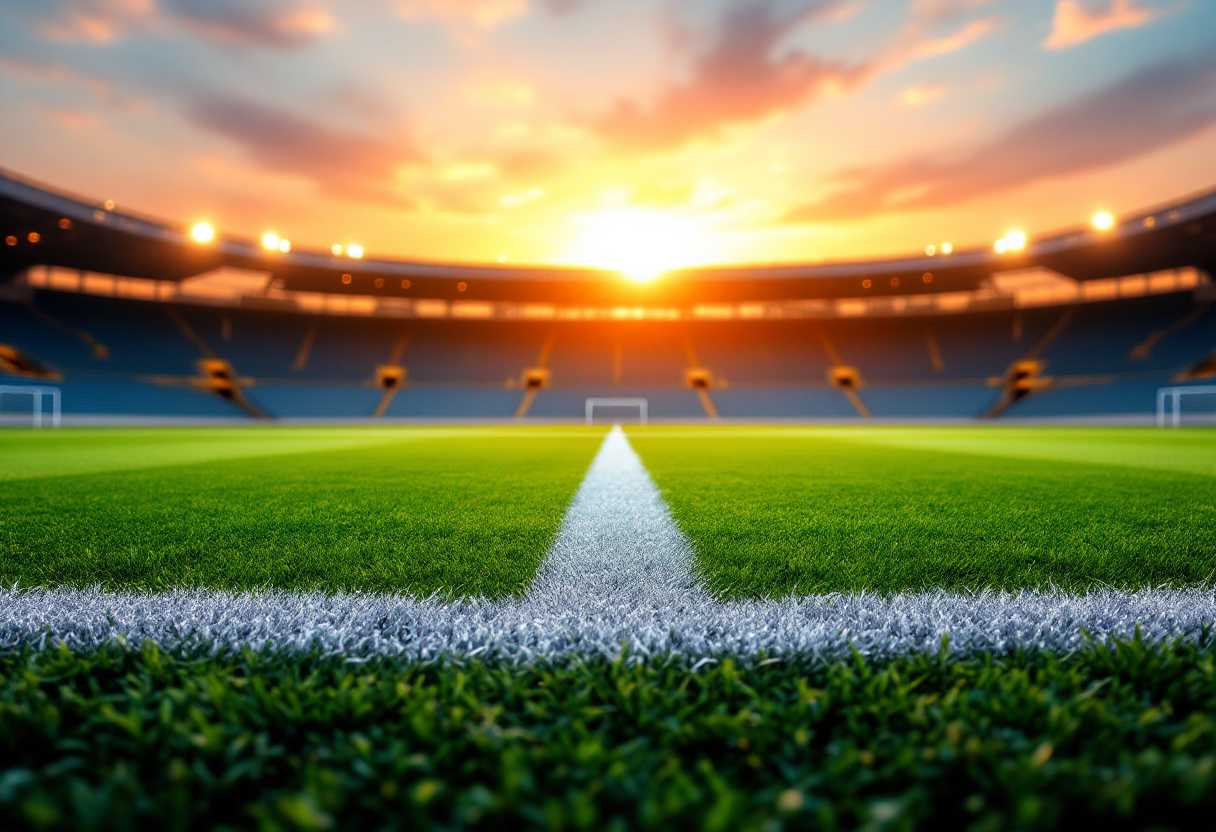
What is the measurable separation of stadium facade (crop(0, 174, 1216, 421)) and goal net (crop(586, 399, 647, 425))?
2.40 feet

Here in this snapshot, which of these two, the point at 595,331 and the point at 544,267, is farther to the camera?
the point at 595,331

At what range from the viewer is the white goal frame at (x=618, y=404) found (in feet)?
95.8

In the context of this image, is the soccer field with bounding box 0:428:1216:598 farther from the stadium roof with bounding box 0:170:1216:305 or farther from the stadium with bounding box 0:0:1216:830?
the stadium roof with bounding box 0:170:1216:305

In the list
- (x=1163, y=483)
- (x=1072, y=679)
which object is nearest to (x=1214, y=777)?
(x=1072, y=679)

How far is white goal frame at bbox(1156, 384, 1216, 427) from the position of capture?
21.7 metres

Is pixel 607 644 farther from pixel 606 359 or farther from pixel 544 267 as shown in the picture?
pixel 606 359

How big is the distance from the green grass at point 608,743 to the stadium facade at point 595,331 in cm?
2545

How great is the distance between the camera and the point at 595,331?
33.8 meters

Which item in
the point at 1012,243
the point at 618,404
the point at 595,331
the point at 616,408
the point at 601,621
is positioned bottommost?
the point at 616,408

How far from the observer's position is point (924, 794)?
23.8 inches

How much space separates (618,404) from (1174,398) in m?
20.6

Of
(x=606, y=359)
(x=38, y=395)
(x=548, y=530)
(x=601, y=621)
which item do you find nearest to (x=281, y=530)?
(x=548, y=530)

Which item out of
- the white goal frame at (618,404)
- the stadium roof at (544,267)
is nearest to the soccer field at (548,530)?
the stadium roof at (544,267)

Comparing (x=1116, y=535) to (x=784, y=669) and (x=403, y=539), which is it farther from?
(x=403, y=539)
